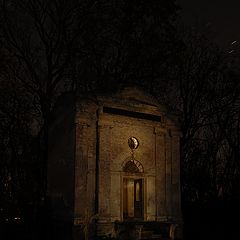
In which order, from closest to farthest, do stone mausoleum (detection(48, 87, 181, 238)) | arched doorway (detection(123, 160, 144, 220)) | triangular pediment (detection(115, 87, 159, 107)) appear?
stone mausoleum (detection(48, 87, 181, 238)), arched doorway (detection(123, 160, 144, 220)), triangular pediment (detection(115, 87, 159, 107))

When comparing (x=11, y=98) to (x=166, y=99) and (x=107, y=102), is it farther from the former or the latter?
(x=166, y=99)

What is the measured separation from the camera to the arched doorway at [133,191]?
67.2 feet

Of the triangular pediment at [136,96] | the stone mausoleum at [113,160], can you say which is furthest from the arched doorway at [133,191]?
the triangular pediment at [136,96]

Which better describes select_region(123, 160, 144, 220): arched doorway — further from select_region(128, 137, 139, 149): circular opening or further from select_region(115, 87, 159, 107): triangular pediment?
select_region(115, 87, 159, 107): triangular pediment

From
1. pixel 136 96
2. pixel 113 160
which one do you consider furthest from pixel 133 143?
pixel 136 96

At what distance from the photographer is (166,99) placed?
94.1ft

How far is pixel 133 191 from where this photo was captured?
2142cm

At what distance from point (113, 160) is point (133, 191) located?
227 centimetres

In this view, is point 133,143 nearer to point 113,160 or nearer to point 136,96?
point 113,160

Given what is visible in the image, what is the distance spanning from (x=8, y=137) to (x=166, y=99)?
33.4ft

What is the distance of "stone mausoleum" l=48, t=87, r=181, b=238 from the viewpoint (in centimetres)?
1897

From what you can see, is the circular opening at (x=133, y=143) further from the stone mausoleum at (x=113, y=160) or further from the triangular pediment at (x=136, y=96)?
the triangular pediment at (x=136, y=96)

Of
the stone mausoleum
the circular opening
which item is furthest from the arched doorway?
the circular opening

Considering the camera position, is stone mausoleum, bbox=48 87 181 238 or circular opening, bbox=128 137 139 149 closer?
stone mausoleum, bbox=48 87 181 238
